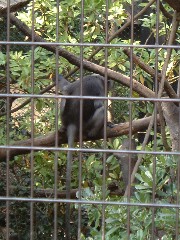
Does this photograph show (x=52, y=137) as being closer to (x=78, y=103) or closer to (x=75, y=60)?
(x=75, y=60)

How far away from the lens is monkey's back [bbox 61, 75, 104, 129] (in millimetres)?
5465

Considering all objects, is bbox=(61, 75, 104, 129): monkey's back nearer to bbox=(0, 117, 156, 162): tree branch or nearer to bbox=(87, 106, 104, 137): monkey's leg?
bbox=(87, 106, 104, 137): monkey's leg

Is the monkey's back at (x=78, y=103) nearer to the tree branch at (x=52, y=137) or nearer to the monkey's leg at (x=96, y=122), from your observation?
the monkey's leg at (x=96, y=122)

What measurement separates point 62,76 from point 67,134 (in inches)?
28.2

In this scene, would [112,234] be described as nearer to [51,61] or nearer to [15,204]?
[51,61]

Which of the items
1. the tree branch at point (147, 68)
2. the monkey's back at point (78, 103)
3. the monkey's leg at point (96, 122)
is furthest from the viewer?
the monkey's back at point (78, 103)

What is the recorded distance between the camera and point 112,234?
331 cm

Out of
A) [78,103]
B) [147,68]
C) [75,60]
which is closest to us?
[147,68]

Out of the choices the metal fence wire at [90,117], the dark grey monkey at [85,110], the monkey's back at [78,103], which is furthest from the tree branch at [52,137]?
the monkey's back at [78,103]

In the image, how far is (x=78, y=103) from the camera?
5621mm

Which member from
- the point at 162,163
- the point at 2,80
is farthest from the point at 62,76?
the point at 162,163

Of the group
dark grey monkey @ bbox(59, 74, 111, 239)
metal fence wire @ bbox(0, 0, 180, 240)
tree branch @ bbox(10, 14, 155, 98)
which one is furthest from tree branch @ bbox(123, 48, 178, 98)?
dark grey monkey @ bbox(59, 74, 111, 239)

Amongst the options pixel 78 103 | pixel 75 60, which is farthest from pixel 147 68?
pixel 78 103

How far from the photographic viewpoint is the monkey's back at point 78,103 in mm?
5465
